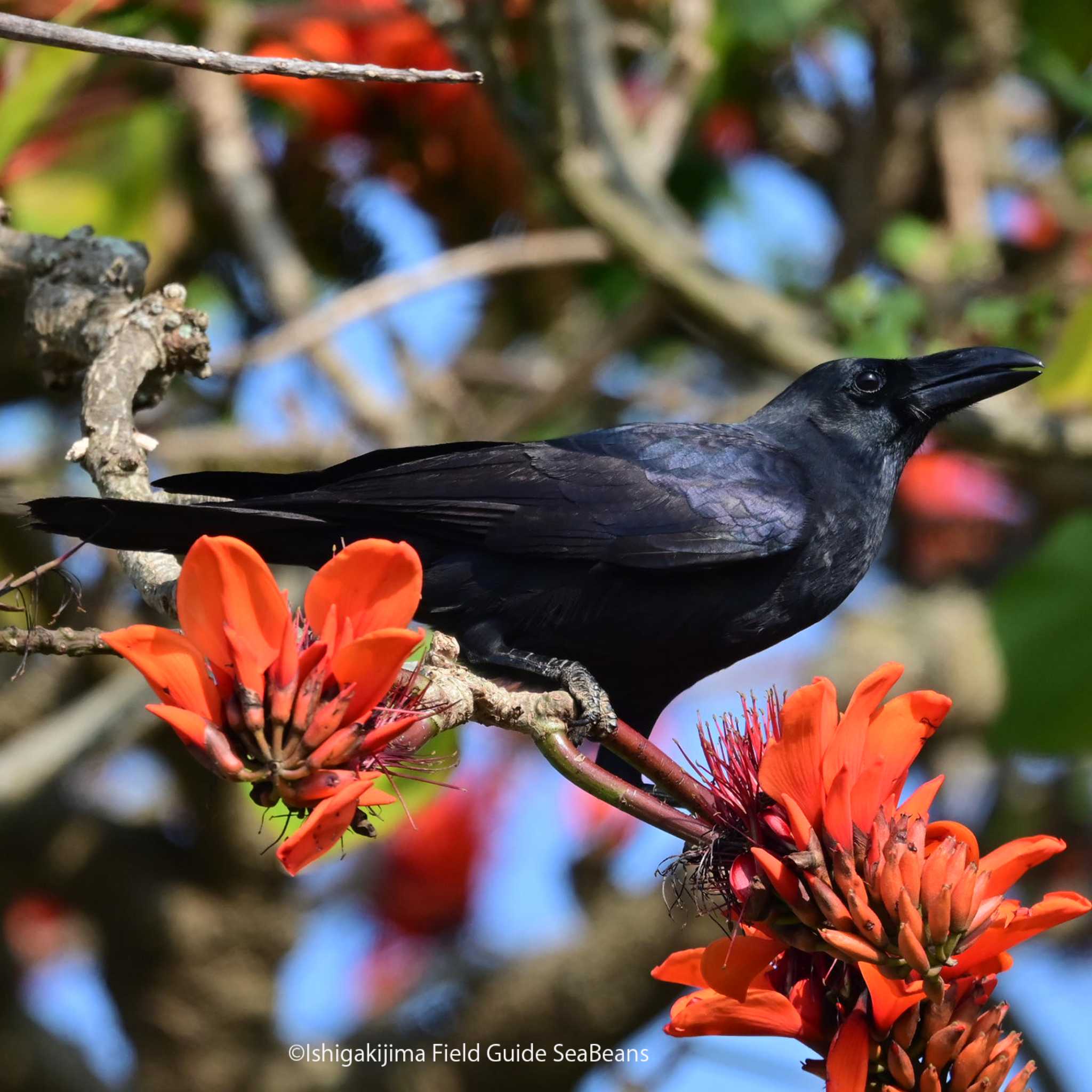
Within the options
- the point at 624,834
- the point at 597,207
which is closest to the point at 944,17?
the point at 597,207

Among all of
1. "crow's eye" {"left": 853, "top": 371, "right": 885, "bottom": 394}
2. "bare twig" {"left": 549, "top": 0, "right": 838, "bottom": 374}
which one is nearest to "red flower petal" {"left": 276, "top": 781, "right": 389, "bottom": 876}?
"crow's eye" {"left": 853, "top": 371, "right": 885, "bottom": 394}

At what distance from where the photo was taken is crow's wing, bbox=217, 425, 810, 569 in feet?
8.33

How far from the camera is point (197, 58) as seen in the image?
1387 mm

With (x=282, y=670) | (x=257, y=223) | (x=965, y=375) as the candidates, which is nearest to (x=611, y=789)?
(x=282, y=670)

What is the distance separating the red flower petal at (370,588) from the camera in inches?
61.1

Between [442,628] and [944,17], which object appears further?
[944,17]

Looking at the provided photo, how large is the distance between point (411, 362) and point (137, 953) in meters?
1.97

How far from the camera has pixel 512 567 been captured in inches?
103

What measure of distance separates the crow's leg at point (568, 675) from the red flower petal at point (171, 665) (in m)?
0.57

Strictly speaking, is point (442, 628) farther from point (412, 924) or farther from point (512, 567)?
point (412, 924)

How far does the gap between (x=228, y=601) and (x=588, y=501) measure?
4.09ft

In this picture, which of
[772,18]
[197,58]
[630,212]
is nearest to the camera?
[197,58]

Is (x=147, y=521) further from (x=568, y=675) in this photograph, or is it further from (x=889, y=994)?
(x=889, y=994)

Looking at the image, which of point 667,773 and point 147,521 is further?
Result: point 147,521
